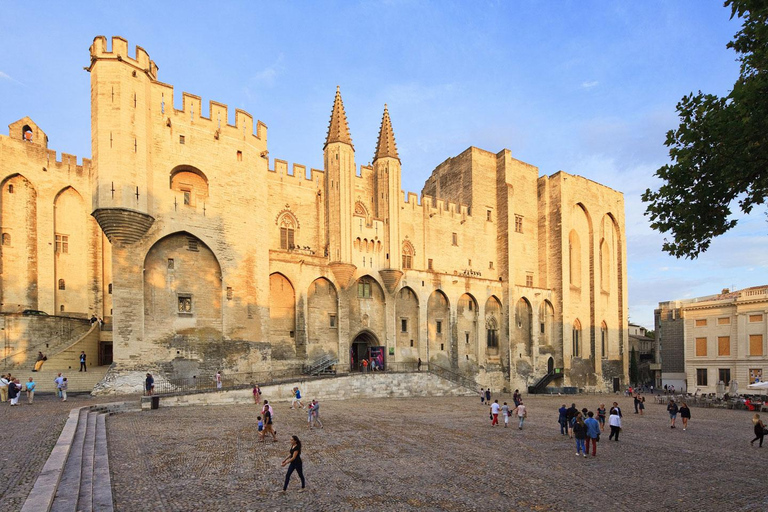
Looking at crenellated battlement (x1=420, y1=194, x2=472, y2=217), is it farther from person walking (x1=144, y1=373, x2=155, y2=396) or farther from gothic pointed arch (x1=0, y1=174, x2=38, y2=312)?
gothic pointed arch (x1=0, y1=174, x2=38, y2=312)

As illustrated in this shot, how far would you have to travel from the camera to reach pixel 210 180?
27.7 meters

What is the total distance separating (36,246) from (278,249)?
49.9 ft

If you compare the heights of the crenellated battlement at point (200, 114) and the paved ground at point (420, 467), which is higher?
the crenellated battlement at point (200, 114)

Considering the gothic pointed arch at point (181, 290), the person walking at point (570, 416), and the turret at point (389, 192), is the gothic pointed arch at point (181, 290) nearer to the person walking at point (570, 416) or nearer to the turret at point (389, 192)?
the turret at point (389, 192)

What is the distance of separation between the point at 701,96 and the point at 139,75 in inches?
1016

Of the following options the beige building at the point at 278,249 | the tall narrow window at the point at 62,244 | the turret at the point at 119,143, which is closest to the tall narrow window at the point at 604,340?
the beige building at the point at 278,249

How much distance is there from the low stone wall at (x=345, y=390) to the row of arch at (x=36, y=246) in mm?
15874

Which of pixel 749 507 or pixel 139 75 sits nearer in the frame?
pixel 749 507

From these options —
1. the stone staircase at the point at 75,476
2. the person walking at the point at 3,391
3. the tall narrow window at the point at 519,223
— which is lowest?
the person walking at the point at 3,391

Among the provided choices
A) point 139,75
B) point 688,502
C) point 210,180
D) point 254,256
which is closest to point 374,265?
point 254,256

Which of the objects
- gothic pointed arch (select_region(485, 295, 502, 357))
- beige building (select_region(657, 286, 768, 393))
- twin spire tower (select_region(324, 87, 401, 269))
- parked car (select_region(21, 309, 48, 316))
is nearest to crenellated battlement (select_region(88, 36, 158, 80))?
twin spire tower (select_region(324, 87, 401, 269))

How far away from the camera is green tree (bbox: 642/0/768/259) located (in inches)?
311

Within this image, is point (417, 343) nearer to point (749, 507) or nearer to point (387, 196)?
point (387, 196)

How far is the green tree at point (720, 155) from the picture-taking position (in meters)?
7.91
